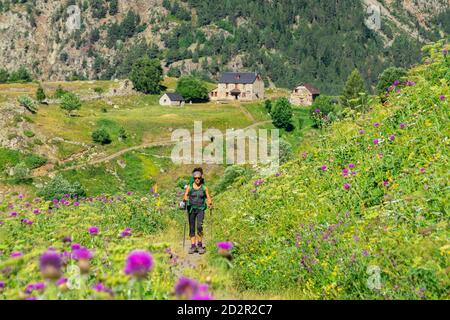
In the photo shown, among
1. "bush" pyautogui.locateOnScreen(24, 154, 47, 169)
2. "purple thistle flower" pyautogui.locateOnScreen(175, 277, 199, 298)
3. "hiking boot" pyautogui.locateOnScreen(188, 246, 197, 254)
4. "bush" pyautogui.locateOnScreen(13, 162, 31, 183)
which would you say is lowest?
"hiking boot" pyautogui.locateOnScreen(188, 246, 197, 254)

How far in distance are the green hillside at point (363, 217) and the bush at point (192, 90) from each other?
10445 cm

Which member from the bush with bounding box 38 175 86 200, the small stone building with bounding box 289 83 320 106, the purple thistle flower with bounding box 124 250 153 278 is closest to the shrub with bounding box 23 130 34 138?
the bush with bounding box 38 175 86 200

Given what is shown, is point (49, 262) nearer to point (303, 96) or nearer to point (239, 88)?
point (239, 88)

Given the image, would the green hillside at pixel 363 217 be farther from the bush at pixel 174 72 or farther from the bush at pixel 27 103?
the bush at pixel 174 72

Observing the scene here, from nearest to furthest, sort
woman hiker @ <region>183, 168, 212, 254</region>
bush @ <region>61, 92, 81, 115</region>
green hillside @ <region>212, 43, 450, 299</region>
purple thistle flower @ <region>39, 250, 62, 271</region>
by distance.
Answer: purple thistle flower @ <region>39, 250, 62, 271</region>
green hillside @ <region>212, 43, 450, 299</region>
woman hiker @ <region>183, 168, 212, 254</region>
bush @ <region>61, 92, 81, 115</region>

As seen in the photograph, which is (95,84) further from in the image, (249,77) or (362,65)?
(362,65)

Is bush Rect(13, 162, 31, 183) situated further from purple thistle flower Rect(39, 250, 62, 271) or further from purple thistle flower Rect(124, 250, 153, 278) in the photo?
purple thistle flower Rect(124, 250, 153, 278)

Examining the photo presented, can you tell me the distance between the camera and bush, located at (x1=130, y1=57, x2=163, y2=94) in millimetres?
123500

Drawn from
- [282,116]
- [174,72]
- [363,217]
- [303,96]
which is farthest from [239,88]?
[363,217]

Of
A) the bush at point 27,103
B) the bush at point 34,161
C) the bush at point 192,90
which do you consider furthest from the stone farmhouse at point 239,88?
the bush at point 34,161

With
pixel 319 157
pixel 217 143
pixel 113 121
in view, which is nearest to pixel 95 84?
pixel 113 121

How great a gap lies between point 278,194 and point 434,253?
540 centimetres

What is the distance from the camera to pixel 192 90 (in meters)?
118

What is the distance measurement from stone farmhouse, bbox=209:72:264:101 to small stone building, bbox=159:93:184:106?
13.1 metres
